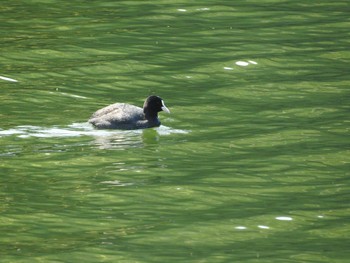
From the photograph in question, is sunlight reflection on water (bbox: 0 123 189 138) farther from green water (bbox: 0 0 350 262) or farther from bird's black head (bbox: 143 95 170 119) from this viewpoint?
bird's black head (bbox: 143 95 170 119)

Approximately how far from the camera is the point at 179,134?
21422 mm

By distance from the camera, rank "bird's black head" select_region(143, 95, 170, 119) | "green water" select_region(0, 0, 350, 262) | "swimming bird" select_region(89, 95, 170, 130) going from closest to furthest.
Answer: "green water" select_region(0, 0, 350, 262) < "swimming bird" select_region(89, 95, 170, 130) < "bird's black head" select_region(143, 95, 170, 119)

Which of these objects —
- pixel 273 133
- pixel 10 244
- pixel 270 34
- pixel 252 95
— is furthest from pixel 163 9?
pixel 10 244

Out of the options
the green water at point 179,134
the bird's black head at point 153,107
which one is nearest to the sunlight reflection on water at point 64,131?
the green water at point 179,134

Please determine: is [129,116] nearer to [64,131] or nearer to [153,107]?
[153,107]

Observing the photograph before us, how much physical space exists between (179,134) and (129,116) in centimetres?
110

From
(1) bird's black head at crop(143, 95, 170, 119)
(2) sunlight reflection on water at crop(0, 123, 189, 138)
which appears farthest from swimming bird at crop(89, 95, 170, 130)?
(2) sunlight reflection on water at crop(0, 123, 189, 138)

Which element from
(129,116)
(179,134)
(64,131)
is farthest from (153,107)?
(64,131)

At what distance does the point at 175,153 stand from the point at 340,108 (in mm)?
4542

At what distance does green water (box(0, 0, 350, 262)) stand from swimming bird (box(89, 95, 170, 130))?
0.22 metres

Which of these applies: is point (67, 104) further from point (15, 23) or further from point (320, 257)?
point (320, 257)

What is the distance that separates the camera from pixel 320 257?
48.9ft

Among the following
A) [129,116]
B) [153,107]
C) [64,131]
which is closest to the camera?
[64,131]

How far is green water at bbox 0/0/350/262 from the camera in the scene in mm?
15641
